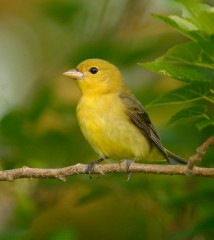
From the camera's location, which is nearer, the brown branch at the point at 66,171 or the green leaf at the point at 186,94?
the green leaf at the point at 186,94

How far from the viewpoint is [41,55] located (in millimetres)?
6902

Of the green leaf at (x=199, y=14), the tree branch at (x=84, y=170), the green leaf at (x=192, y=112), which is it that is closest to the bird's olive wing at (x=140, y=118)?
the tree branch at (x=84, y=170)

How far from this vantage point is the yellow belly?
14.8ft

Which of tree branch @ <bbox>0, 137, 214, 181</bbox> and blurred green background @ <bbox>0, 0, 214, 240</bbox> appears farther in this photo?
blurred green background @ <bbox>0, 0, 214, 240</bbox>

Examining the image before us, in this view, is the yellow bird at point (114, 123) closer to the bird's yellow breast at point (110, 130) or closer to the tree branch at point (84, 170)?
the bird's yellow breast at point (110, 130)

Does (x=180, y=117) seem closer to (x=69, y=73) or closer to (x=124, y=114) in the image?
(x=124, y=114)

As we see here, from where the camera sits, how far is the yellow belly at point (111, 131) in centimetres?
450

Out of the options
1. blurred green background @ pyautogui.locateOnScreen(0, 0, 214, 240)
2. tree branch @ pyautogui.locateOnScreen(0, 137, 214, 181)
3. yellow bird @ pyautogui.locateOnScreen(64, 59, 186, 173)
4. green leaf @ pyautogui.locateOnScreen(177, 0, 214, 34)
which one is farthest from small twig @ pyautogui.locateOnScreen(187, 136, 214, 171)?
yellow bird @ pyautogui.locateOnScreen(64, 59, 186, 173)

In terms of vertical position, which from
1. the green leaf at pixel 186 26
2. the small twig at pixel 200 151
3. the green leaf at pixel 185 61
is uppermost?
the green leaf at pixel 186 26

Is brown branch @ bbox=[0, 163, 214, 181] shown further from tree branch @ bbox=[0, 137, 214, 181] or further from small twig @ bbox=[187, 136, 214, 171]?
small twig @ bbox=[187, 136, 214, 171]

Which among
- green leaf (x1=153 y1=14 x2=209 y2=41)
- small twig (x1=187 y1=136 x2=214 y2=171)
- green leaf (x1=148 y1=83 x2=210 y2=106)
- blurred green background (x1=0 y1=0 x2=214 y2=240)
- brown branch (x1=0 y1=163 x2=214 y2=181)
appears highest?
green leaf (x1=153 y1=14 x2=209 y2=41)

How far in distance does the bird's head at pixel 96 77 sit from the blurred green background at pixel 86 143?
15 cm

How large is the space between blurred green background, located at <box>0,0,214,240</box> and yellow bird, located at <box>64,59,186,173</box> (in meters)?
0.14

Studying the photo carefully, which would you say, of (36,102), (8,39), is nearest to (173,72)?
(36,102)
